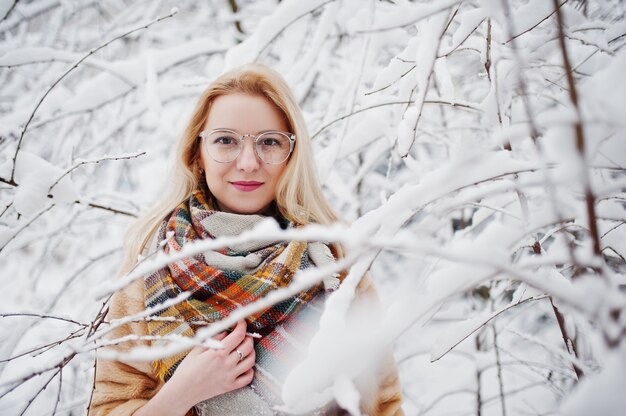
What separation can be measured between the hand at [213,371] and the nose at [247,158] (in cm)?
38

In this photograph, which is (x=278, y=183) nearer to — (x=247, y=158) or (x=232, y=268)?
(x=247, y=158)

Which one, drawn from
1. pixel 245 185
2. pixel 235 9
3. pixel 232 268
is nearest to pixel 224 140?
pixel 245 185

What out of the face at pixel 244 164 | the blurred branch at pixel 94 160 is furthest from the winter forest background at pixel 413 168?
the face at pixel 244 164

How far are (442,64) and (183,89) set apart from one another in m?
1.02

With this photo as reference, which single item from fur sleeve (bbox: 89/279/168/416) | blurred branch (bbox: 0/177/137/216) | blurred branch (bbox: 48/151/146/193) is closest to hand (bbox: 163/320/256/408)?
fur sleeve (bbox: 89/279/168/416)

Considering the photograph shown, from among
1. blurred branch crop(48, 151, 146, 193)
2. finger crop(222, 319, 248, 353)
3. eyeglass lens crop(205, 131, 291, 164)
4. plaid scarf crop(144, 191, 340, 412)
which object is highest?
eyeglass lens crop(205, 131, 291, 164)

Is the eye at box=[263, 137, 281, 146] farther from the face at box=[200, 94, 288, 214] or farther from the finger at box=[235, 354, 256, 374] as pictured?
A: the finger at box=[235, 354, 256, 374]

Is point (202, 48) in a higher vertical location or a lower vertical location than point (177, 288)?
higher

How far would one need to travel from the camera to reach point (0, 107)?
2082mm

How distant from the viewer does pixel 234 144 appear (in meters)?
0.97

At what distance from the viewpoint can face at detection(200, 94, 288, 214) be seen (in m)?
0.97

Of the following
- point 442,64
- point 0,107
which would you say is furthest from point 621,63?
point 0,107

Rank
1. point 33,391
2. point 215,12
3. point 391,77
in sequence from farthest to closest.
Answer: point 215,12 → point 391,77 → point 33,391

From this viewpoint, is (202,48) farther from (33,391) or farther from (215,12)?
(33,391)
